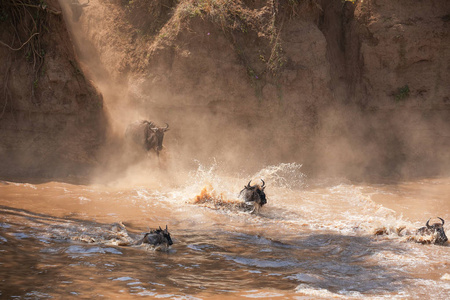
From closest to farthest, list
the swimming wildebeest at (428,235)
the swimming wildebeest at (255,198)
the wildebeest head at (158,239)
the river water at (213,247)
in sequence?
the river water at (213,247) < the wildebeest head at (158,239) < the swimming wildebeest at (428,235) < the swimming wildebeest at (255,198)

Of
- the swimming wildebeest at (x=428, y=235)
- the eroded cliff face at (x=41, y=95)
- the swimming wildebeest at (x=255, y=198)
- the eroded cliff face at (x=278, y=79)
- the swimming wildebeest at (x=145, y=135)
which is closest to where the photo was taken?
the swimming wildebeest at (x=428, y=235)

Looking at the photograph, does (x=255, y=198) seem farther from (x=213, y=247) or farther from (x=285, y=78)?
(x=285, y=78)

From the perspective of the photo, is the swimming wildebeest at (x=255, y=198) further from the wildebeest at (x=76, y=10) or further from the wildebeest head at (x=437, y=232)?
the wildebeest at (x=76, y=10)

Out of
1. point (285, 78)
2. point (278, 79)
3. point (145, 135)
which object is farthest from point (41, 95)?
point (285, 78)

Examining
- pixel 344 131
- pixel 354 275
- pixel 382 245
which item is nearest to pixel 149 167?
pixel 344 131

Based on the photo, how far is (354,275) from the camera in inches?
186

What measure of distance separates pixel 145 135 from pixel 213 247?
5.47 m

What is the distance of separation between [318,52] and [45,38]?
6.59 m

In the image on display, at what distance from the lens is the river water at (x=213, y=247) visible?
12.8 feet

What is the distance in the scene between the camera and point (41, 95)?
Answer: 10.1 metres

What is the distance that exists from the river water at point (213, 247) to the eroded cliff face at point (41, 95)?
1301mm

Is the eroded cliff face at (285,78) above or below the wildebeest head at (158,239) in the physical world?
above

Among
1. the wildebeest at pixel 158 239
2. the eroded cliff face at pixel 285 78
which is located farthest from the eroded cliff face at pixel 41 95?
the wildebeest at pixel 158 239

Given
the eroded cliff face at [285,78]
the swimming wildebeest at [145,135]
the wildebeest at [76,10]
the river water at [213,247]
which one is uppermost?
the wildebeest at [76,10]
